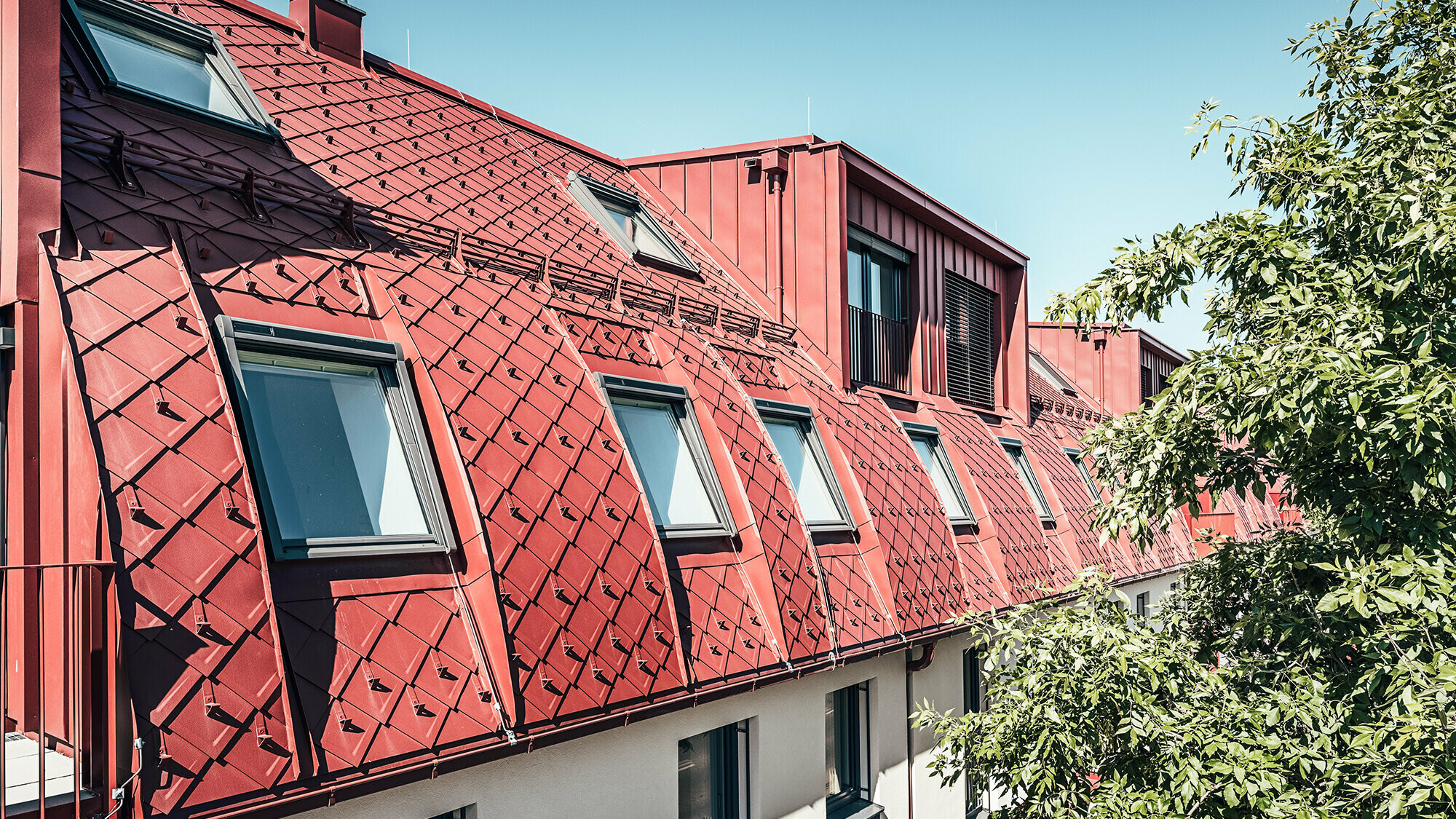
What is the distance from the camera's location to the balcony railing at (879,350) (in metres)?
15.6

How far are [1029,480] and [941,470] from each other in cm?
349

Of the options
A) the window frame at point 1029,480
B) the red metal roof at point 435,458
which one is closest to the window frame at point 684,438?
the red metal roof at point 435,458

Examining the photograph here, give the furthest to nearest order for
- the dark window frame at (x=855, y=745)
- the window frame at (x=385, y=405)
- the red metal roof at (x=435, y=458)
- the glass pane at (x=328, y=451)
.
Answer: the dark window frame at (x=855, y=745)
the glass pane at (x=328, y=451)
the window frame at (x=385, y=405)
the red metal roof at (x=435, y=458)

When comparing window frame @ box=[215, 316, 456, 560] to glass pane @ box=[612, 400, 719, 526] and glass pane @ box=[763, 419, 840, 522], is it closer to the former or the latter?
glass pane @ box=[612, 400, 719, 526]

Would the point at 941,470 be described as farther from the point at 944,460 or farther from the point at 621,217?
the point at 621,217

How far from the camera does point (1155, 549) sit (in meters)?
22.5

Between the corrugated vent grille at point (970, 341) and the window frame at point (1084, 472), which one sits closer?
the corrugated vent grille at point (970, 341)

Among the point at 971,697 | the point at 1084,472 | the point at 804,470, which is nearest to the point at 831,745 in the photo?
the point at 804,470

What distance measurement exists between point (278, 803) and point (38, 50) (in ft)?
14.7

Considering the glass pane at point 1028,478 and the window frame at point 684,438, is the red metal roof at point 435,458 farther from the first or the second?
the glass pane at point 1028,478

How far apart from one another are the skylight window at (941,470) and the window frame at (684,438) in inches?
214

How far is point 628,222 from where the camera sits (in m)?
14.2

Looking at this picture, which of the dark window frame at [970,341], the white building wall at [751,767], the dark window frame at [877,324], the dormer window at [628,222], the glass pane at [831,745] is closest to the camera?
the white building wall at [751,767]

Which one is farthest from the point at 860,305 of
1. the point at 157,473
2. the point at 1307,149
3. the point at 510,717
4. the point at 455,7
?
the point at 157,473
